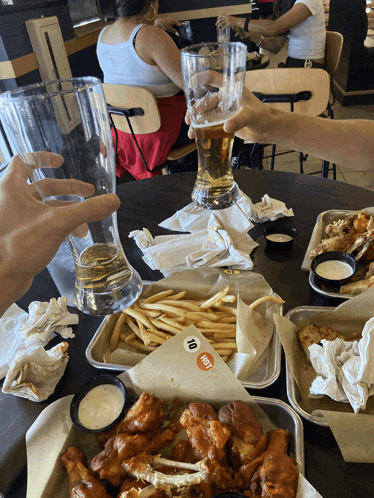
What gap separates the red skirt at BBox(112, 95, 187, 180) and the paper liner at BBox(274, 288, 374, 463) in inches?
83.0

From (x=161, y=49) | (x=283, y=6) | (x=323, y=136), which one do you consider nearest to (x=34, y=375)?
(x=323, y=136)

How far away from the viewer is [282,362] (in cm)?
107

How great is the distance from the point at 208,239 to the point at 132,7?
2.05 meters

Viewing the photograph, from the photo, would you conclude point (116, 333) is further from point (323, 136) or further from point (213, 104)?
point (323, 136)

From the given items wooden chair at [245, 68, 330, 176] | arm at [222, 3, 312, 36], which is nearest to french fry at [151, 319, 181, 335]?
wooden chair at [245, 68, 330, 176]

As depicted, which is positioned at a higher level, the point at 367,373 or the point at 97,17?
the point at 97,17

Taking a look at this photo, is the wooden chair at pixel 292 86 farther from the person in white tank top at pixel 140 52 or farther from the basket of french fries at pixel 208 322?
the basket of french fries at pixel 208 322

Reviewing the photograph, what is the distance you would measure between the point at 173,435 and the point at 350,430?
42 cm

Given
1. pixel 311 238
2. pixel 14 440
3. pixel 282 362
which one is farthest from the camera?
pixel 311 238

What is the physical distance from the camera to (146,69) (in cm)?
274

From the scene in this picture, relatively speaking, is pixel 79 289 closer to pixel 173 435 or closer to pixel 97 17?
pixel 173 435

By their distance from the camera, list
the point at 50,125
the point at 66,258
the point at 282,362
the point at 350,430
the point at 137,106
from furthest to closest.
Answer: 1. the point at 137,106
2. the point at 66,258
3. the point at 282,362
4. the point at 350,430
5. the point at 50,125

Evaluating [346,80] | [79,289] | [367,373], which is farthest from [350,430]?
[346,80]

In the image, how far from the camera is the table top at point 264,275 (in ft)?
2.65
